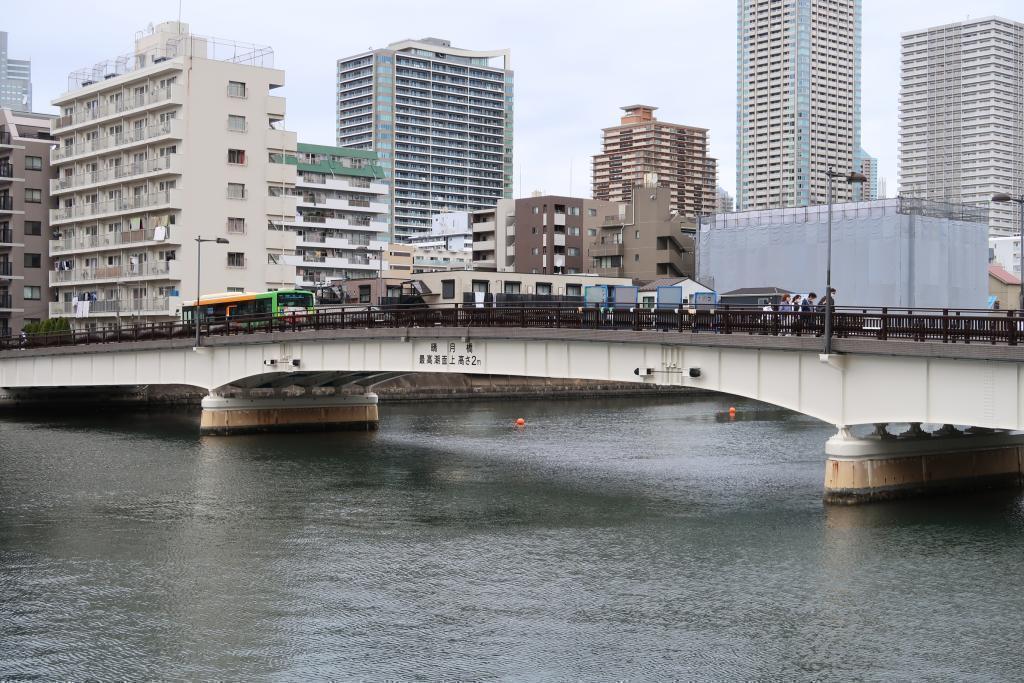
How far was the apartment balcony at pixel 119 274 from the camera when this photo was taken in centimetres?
8819

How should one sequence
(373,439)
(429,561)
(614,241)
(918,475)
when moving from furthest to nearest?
(614,241)
(373,439)
(918,475)
(429,561)

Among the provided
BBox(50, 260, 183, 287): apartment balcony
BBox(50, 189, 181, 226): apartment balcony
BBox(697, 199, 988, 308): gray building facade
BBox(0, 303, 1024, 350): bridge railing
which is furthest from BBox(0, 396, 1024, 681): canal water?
BBox(697, 199, 988, 308): gray building facade

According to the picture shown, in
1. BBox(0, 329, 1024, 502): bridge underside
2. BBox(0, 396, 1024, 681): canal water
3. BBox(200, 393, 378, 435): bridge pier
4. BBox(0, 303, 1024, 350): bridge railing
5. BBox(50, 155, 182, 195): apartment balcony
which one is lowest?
BBox(0, 396, 1024, 681): canal water

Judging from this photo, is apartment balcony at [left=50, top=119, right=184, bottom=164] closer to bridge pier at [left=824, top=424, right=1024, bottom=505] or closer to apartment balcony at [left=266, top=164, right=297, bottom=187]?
apartment balcony at [left=266, top=164, right=297, bottom=187]

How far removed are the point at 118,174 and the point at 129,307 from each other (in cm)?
1071

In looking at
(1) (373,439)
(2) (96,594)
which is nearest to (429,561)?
(2) (96,594)

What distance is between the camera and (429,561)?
3086 centimetres

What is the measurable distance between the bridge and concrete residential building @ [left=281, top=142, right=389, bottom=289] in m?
68.0

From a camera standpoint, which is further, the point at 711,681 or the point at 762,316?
the point at 762,316

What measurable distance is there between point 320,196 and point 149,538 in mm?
105456

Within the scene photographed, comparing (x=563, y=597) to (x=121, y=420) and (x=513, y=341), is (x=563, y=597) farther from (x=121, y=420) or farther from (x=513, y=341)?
(x=121, y=420)

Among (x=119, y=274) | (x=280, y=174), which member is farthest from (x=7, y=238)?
(x=280, y=174)

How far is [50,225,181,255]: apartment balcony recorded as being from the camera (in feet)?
287

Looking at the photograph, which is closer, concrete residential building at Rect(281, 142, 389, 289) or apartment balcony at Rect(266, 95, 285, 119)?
apartment balcony at Rect(266, 95, 285, 119)
